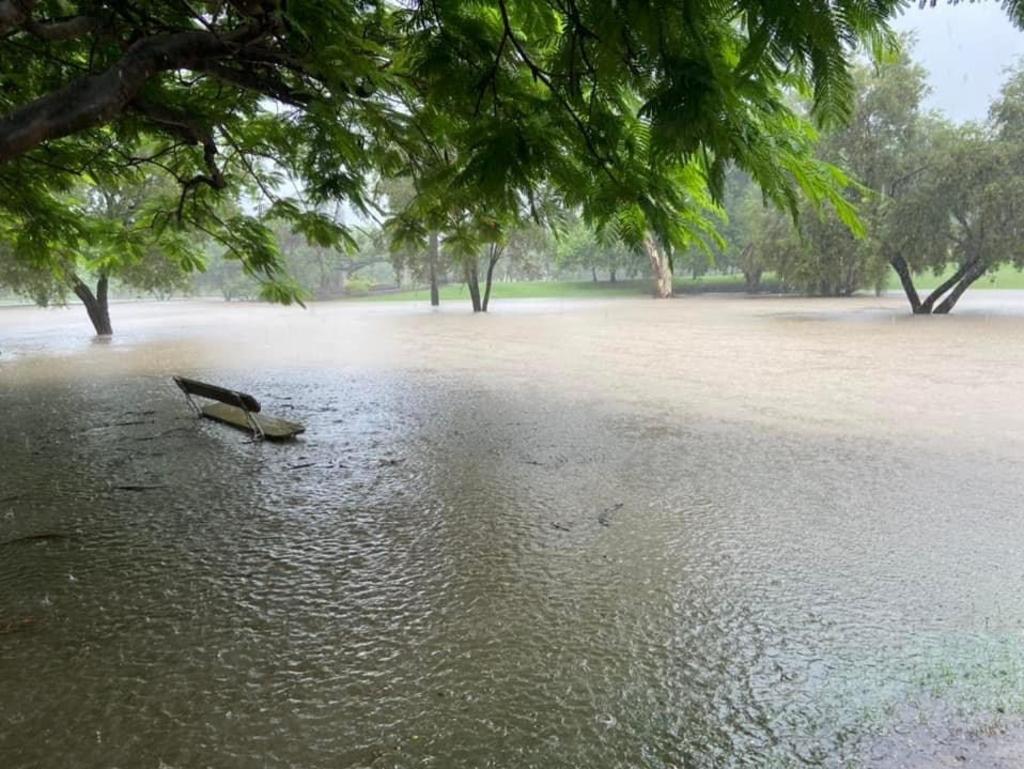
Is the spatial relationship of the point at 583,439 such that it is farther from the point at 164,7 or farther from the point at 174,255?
the point at 174,255

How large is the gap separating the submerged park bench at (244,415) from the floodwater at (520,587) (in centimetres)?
21

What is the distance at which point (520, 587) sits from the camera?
10.9 feet

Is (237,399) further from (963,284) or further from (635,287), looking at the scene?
(635,287)

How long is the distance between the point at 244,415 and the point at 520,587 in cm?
493

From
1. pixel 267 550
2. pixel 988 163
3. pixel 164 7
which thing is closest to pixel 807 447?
pixel 267 550

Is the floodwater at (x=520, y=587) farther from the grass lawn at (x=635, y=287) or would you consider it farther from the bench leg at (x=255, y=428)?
the grass lawn at (x=635, y=287)

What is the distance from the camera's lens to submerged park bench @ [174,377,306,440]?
251 inches

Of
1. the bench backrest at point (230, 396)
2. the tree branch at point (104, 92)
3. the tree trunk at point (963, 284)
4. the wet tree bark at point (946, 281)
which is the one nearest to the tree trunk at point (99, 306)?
the bench backrest at point (230, 396)

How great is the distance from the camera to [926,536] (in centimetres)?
396

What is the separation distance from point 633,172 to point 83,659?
3.16 meters

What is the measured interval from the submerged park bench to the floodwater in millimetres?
211

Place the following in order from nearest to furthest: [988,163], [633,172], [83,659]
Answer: [83,659] < [633,172] < [988,163]

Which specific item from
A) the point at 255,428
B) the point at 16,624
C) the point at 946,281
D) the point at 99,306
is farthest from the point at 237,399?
the point at 946,281

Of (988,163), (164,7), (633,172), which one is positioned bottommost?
(633,172)
